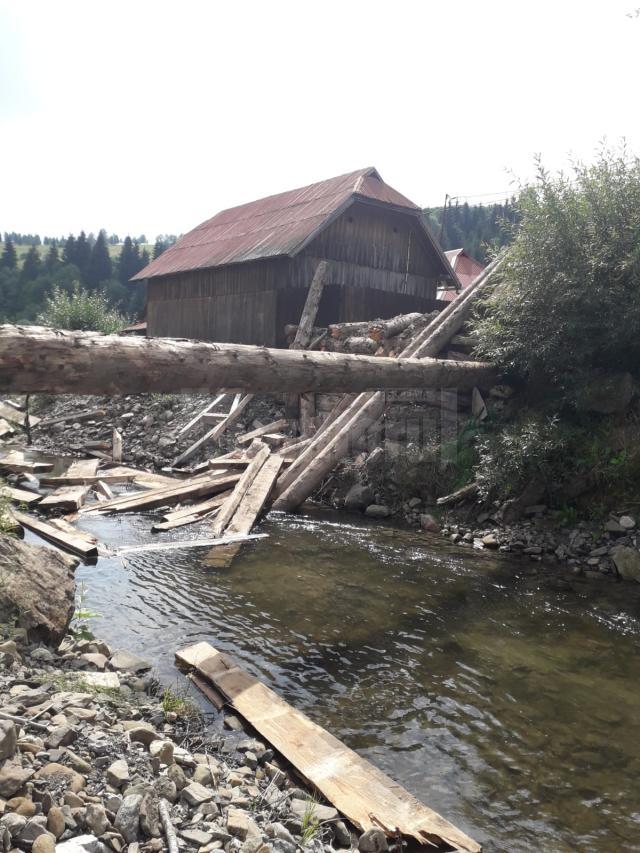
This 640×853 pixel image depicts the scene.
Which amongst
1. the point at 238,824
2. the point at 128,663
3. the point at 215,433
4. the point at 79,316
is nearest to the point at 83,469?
the point at 215,433

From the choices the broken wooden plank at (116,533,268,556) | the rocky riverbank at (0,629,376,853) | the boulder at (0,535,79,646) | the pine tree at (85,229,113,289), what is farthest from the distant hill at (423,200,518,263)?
the rocky riverbank at (0,629,376,853)

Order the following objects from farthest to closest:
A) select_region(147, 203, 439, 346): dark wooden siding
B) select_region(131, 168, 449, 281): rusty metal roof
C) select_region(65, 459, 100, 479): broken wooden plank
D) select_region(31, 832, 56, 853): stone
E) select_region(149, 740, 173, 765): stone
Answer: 1. select_region(147, 203, 439, 346): dark wooden siding
2. select_region(131, 168, 449, 281): rusty metal roof
3. select_region(65, 459, 100, 479): broken wooden plank
4. select_region(149, 740, 173, 765): stone
5. select_region(31, 832, 56, 853): stone

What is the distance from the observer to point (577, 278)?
990cm

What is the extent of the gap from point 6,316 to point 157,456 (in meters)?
63.4

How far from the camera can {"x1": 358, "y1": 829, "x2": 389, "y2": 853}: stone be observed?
3.08 m

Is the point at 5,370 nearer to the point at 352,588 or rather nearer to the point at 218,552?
the point at 218,552

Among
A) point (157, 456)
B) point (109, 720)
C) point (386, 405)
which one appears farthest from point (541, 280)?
point (157, 456)

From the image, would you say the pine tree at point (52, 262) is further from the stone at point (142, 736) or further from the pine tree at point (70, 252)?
the stone at point (142, 736)

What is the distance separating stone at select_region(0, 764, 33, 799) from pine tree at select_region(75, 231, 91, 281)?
3216 inches

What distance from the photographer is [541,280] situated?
10.5 meters

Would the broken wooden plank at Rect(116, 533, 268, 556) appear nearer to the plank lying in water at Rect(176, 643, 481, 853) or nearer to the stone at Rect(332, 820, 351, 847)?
the plank lying in water at Rect(176, 643, 481, 853)

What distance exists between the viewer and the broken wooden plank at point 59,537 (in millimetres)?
8094

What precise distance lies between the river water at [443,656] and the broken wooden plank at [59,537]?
0.41 m

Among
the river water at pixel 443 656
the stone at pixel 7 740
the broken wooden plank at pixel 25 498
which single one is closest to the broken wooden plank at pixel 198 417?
the broken wooden plank at pixel 25 498
